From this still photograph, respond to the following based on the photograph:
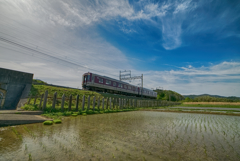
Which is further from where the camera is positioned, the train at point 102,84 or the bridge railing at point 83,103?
the train at point 102,84

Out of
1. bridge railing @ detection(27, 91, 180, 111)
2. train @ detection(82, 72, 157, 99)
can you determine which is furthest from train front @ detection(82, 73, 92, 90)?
bridge railing @ detection(27, 91, 180, 111)

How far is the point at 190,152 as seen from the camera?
290 centimetres

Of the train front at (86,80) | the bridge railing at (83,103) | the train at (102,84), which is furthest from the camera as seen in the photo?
the train at (102,84)

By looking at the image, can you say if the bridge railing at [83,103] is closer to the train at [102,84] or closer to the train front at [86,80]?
the train at [102,84]

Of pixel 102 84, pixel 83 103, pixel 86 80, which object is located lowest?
pixel 83 103

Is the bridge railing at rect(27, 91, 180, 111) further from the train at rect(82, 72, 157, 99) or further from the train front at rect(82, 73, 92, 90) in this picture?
the train front at rect(82, 73, 92, 90)

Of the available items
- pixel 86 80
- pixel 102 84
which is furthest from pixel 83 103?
pixel 102 84

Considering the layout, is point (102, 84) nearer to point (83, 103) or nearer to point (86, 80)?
point (86, 80)

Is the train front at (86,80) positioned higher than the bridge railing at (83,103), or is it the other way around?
the train front at (86,80)

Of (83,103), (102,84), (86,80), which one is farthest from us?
(102,84)

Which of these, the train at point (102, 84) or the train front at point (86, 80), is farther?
the train at point (102, 84)

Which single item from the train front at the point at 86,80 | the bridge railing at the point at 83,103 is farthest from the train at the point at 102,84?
the bridge railing at the point at 83,103

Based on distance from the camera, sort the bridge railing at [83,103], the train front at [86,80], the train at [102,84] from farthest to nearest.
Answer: the train at [102,84], the train front at [86,80], the bridge railing at [83,103]

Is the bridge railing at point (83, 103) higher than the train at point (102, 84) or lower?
lower
